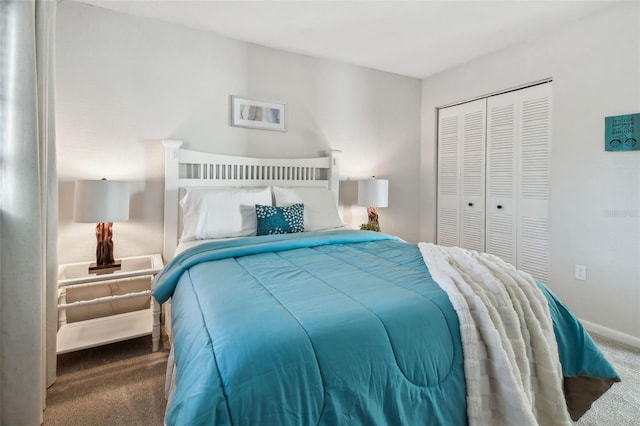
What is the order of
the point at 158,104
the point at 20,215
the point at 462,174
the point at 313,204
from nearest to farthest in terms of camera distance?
1. the point at 20,215
2. the point at 158,104
3. the point at 313,204
4. the point at 462,174

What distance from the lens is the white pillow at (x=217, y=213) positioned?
2.34m

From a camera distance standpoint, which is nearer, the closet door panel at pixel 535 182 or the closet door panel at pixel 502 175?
the closet door panel at pixel 535 182

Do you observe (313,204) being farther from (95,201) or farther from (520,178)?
(520,178)

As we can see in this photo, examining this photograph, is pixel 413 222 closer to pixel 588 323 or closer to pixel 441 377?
pixel 588 323

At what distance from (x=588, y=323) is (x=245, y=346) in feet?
9.46

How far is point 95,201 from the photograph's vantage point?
207cm

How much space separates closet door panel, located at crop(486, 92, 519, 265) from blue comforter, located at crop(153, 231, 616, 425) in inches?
73.6

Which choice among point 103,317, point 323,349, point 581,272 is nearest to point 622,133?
point 581,272

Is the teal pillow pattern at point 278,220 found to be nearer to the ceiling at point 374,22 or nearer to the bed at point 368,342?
the bed at point 368,342

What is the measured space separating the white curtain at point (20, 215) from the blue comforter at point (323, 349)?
64 centimetres

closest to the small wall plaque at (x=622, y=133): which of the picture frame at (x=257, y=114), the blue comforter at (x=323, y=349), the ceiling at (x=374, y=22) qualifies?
the ceiling at (x=374, y=22)

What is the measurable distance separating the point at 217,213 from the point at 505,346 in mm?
1914

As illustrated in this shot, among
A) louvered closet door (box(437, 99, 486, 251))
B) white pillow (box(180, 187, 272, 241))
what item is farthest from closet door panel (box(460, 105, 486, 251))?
white pillow (box(180, 187, 272, 241))

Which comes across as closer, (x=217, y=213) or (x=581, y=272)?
(x=217, y=213)
